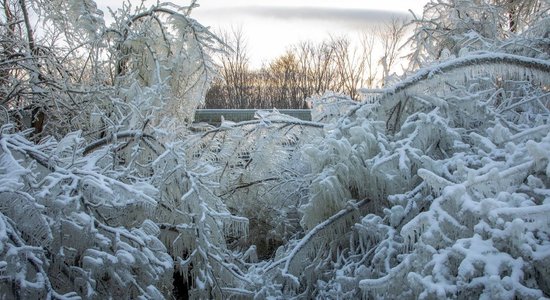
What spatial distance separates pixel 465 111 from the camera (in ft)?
13.9

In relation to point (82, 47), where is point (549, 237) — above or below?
below

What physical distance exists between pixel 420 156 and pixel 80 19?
4232 millimetres

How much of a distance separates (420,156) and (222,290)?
1822 millimetres

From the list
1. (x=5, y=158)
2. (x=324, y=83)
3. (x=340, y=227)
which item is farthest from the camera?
(x=324, y=83)

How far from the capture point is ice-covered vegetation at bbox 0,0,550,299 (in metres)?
2.62

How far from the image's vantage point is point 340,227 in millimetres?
4102

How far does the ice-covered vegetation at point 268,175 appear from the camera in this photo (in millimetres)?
2621

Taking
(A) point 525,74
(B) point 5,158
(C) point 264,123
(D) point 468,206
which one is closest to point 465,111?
(A) point 525,74

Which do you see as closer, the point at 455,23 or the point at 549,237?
the point at 549,237

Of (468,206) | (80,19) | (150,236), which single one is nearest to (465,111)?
(468,206)

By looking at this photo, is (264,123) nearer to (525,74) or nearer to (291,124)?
(291,124)

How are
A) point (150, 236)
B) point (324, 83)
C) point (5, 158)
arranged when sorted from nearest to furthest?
point (5, 158) → point (150, 236) → point (324, 83)

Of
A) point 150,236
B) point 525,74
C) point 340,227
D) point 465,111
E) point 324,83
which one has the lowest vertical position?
point 324,83

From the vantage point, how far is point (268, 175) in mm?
5953
